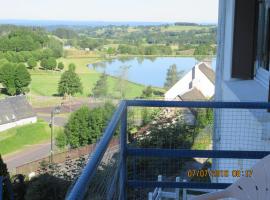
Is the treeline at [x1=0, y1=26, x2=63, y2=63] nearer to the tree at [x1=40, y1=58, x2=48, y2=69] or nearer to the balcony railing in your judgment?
the tree at [x1=40, y1=58, x2=48, y2=69]

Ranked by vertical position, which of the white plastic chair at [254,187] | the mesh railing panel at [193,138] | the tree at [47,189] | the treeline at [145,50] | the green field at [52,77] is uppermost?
the white plastic chair at [254,187]

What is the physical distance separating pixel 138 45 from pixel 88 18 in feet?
72.4

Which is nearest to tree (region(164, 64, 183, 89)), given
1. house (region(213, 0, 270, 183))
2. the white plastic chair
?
house (region(213, 0, 270, 183))

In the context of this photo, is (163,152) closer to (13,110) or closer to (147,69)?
(147,69)

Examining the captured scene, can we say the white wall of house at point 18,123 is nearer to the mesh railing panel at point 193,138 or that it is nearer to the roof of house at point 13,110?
the roof of house at point 13,110

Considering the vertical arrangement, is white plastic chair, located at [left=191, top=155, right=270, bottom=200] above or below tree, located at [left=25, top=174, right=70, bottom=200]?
above

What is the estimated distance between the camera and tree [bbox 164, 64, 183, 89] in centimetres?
1269

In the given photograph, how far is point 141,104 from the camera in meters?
1.96

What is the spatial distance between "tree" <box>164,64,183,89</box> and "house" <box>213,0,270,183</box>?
28.1 feet

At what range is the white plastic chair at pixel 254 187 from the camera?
1379mm

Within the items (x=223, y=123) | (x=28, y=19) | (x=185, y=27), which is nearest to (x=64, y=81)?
(x=185, y=27)

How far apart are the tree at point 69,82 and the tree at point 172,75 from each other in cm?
1255

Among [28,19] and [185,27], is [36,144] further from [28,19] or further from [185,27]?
[28,19]

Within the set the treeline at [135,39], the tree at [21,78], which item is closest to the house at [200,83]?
the treeline at [135,39]
